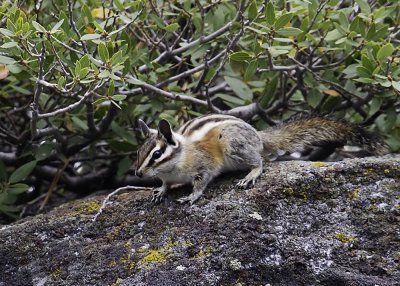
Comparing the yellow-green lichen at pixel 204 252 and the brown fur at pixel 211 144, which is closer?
the yellow-green lichen at pixel 204 252

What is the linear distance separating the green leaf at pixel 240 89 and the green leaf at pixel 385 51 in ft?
3.35

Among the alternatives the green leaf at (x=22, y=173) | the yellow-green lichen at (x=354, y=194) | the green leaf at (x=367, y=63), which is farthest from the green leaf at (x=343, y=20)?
the green leaf at (x=22, y=173)

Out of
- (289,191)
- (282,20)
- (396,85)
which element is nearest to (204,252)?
(289,191)

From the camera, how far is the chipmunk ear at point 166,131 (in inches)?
156

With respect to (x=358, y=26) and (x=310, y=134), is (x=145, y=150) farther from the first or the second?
(x=358, y=26)

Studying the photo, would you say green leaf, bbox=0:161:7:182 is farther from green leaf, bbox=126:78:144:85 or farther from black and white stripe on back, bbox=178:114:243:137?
black and white stripe on back, bbox=178:114:243:137

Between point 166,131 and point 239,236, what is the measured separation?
3.26 ft

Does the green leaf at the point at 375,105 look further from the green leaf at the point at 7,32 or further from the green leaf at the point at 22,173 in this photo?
the green leaf at the point at 7,32

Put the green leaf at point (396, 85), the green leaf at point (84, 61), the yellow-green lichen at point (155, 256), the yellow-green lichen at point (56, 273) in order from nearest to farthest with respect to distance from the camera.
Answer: the yellow-green lichen at point (155, 256), the yellow-green lichen at point (56, 273), the green leaf at point (84, 61), the green leaf at point (396, 85)

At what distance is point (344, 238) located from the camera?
10.6 feet

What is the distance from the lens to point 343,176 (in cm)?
363

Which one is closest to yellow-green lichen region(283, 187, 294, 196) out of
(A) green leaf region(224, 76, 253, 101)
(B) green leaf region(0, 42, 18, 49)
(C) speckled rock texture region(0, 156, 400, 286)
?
(C) speckled rock texture region(0, 156, 400, 286)

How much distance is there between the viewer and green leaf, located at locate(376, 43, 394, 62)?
4.04 meters

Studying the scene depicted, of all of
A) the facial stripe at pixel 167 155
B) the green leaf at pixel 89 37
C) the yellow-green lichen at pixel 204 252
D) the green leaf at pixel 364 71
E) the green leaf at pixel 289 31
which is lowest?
the yellow-green lichen at pixel 204 252
